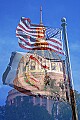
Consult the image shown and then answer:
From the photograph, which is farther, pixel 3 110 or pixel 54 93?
pixel 3 110

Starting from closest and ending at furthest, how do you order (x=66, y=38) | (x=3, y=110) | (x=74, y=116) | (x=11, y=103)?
1. (x=74, y=116)
2. (x=66, y=38)
3. (x=11, y=103)
4. (x=3, y=110)

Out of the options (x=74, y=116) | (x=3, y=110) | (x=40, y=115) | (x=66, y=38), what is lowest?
(x=74, y=116)

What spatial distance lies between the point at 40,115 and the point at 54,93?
10491 centimetres

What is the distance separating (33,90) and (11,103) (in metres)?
115

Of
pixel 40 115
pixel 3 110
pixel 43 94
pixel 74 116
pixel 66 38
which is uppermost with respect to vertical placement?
pixel 3 110

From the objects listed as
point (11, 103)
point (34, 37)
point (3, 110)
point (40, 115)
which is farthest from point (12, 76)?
point (3, 110)

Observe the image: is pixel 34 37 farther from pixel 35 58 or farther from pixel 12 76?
pixel 12 76

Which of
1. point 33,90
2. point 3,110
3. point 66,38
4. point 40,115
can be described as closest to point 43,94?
point 33,90

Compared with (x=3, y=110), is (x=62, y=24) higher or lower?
lower

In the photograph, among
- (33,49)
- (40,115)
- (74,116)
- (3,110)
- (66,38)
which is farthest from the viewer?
(3,110)

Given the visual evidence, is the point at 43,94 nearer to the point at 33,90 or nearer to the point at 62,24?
the point at 33,90

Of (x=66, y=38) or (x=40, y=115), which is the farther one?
(x=40, y=115)

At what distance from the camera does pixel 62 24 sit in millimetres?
15773

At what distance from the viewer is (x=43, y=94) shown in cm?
1641
